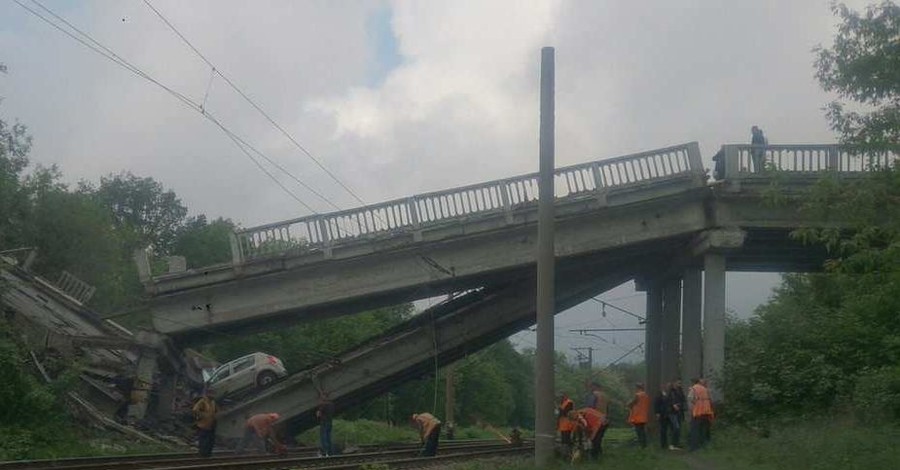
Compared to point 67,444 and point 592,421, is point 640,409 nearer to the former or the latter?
point 592,421

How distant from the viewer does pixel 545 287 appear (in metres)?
17.1

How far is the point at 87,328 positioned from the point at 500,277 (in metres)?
12.1

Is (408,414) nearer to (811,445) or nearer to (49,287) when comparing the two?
(49,287)

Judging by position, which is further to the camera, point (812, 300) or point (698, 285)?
point (812, 300)

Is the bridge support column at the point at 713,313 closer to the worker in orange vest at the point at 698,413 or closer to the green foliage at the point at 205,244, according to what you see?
the worker in orange vest at the point at 698,413

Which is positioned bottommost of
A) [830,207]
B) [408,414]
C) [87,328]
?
[408,414]

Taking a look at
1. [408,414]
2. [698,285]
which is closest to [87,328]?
[698,285]

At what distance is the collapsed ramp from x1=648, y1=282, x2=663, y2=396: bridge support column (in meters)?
2.82

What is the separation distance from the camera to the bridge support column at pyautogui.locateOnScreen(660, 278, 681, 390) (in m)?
30.5

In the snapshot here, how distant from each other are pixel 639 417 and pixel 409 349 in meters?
8.97

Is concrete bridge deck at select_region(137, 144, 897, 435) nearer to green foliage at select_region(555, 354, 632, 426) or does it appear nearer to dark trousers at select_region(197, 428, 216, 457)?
dark trousers at select_region(197, 428, 216, 457)

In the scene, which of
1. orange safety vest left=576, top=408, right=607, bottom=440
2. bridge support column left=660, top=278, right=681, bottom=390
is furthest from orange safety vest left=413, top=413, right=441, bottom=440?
bridge support column left=660, top=278, right=681, bottom=390

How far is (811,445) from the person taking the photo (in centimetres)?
1714

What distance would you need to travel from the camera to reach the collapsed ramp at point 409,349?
28.5 metres
